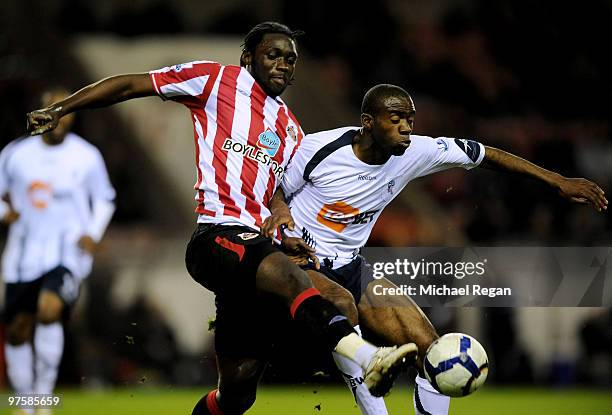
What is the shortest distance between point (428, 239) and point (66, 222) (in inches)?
155

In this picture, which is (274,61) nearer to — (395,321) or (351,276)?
(351,276)

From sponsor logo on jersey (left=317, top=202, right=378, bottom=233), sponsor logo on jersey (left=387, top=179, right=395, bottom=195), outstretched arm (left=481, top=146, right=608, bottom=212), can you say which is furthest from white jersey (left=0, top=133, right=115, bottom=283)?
outstretched arm (left=481, top=146, right=608, bottom=212)

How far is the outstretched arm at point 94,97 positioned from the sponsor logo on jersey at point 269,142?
22.5 inches

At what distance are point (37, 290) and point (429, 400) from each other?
3.42m

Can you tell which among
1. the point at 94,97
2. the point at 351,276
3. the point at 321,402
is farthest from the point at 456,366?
the point at 321,402

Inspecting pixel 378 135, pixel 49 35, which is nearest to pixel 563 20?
pixel 49 35

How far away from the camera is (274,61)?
539cm

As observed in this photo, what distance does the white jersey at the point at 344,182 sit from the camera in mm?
5520

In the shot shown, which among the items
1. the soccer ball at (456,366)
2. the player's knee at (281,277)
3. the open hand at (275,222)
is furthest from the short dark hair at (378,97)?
the soccer ball at (456,366)

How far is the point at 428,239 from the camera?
414 inches

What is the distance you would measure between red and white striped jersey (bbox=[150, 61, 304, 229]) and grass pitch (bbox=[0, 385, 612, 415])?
10.1ft

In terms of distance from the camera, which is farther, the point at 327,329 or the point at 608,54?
the point at 608,54

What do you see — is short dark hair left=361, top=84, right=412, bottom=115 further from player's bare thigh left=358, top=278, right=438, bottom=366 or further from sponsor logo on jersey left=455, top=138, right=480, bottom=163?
player's bare thigh left=358, top=278, right=438, bottom=366

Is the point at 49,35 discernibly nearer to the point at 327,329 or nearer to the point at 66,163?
the point at 66,163
